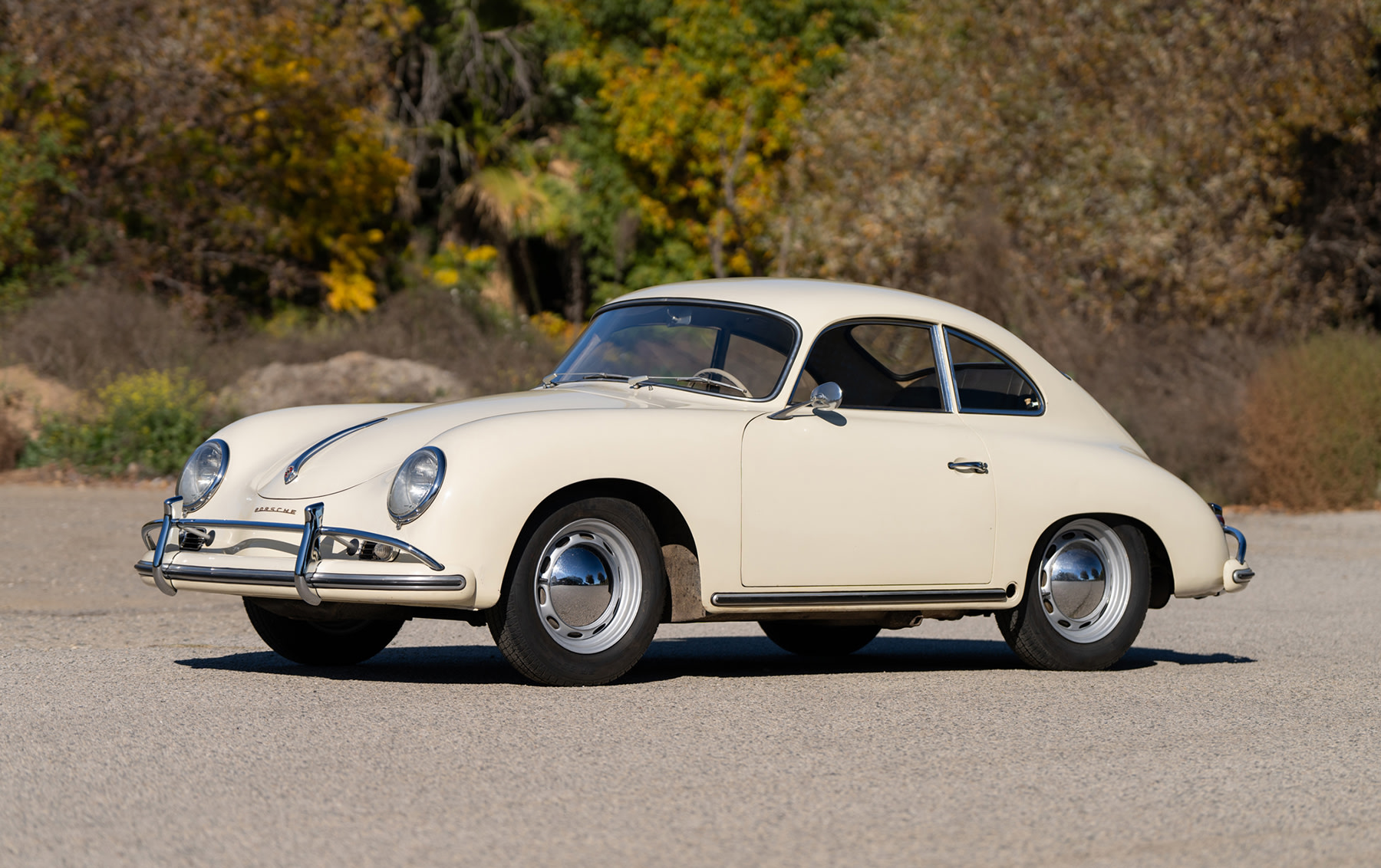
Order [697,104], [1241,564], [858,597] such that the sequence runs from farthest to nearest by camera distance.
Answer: [697,104], [1241,564], [858,597]

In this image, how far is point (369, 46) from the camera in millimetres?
27859

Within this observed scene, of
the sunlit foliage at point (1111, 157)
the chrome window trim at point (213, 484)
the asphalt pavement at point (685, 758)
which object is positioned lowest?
the asphalt pavement at point (685, 758)

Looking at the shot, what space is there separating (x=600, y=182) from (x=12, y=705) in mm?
28489

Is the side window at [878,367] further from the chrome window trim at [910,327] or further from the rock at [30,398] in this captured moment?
the rock at [30,398]

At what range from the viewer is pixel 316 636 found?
725cm

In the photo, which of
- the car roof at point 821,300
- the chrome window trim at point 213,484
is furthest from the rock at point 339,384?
the chrome window trim at point 213,484

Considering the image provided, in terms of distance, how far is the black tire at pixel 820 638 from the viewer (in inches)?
324

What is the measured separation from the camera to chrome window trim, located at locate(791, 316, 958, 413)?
723 centimetres

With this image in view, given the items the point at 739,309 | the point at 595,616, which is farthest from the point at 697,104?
the point at 595,616

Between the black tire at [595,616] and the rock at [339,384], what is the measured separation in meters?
14.4

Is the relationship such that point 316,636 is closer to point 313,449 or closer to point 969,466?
point 313,449

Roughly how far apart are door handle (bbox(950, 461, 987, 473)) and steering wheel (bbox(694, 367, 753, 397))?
95 cm

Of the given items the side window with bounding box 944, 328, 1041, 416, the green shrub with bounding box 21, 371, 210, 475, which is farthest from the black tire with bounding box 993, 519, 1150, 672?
the green shrub with bounding box 21, 371, 210, 475

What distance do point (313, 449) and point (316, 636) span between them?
977 millimetres
